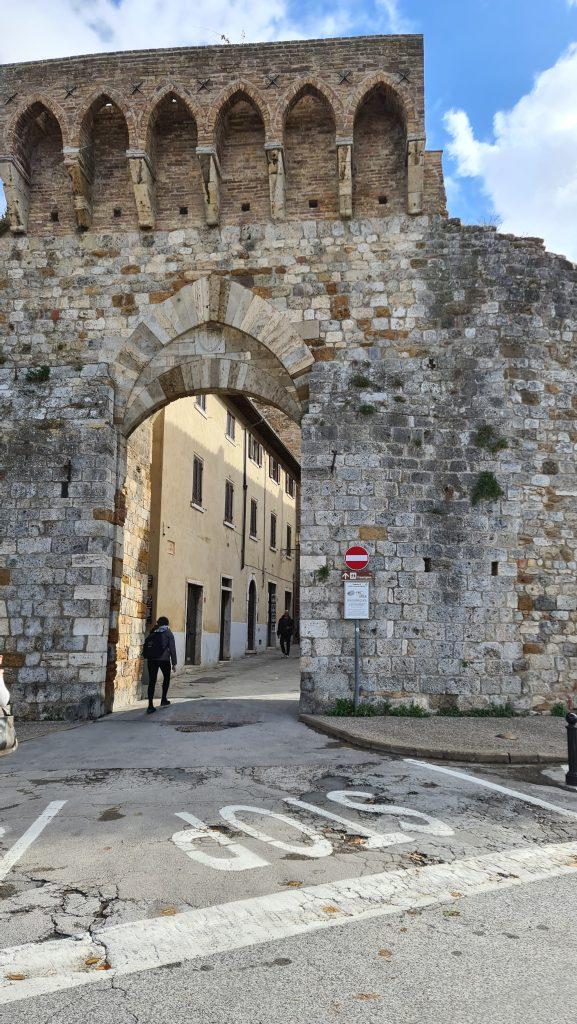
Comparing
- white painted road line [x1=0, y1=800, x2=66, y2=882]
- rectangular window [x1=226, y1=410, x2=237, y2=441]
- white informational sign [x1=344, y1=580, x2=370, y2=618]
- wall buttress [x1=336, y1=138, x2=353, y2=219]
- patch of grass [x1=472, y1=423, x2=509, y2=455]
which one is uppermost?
wall buttress [x1=336, y1=138, x2=353, y2=219]

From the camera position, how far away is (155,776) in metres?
6.41

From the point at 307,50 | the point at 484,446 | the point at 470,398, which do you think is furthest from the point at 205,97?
the point at 484,446

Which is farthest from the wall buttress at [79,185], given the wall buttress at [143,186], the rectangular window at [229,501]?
the rectangular window at [229,501]

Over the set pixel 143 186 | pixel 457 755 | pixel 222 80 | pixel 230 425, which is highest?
pixel 222 80

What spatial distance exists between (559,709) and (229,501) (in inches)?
562

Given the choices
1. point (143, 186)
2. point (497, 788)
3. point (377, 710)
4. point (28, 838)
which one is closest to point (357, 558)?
point (377, 710)

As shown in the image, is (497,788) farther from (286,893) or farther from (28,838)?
(28,838)

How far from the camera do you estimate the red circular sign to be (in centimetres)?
965

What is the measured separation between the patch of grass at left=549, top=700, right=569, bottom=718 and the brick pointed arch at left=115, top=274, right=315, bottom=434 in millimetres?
5442

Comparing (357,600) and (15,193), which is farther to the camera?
(15,193)


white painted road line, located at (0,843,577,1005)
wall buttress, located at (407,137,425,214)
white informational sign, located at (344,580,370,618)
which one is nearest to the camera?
white painted road line, located at (0,843,577,1005)

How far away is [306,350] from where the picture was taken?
34.6ft

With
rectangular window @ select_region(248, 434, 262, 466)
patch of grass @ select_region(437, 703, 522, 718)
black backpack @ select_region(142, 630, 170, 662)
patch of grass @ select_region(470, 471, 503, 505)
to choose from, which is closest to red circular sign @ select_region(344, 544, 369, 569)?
patch of grass @ select_region(470, 471, 503, 505)

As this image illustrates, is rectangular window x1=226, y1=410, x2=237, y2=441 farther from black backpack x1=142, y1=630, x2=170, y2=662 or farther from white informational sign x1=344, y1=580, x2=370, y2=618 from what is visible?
white informational sign x1=344, y1=580, x2=370, y2=618
